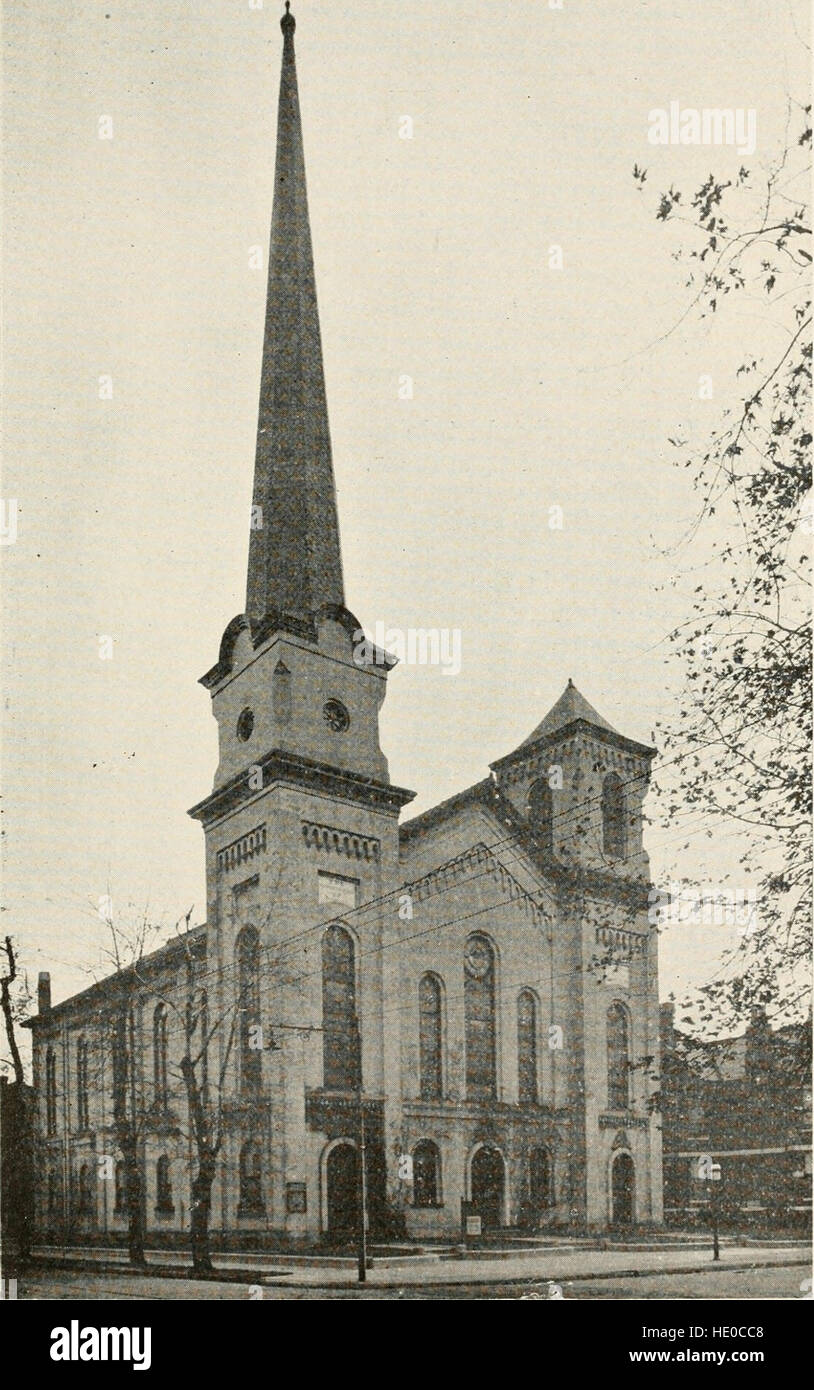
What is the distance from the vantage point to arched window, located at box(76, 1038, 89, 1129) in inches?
866

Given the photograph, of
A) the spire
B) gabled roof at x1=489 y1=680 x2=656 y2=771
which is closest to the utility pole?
gabled roof at x1=489 y1=680 x2=656 y2=771

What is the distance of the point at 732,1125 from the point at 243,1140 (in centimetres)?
1180

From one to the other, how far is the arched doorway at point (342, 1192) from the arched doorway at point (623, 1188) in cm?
698

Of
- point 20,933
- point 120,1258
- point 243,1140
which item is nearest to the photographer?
point 20,933

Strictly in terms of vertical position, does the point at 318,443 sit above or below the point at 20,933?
above

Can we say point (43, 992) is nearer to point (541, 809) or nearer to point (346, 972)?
point (346, 972)

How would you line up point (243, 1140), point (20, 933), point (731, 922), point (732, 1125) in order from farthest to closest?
point (243, 1140), point (20, 933), point (732, 1125), point (731, 922)

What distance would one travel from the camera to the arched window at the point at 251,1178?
72.7 ft

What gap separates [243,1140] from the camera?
888 inches

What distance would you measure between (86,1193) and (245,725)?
1002 centimetres

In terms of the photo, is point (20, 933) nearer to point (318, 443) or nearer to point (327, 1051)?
point (327, 1051)

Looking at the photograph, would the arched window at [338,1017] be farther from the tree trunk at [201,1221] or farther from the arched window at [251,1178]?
the tree trunk at [201,1221]

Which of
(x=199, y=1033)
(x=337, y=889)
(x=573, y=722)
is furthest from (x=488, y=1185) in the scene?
(x=573, y=722)
